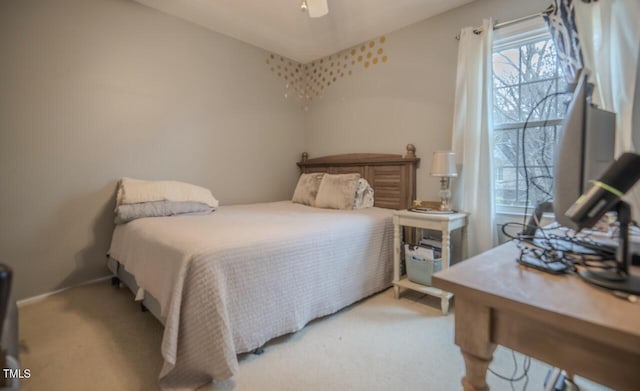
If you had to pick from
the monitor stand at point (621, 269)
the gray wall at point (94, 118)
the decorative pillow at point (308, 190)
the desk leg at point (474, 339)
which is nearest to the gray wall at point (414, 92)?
the decorative pillow at point (308, 190)

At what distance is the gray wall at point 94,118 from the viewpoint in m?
2.19

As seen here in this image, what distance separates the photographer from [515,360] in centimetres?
157

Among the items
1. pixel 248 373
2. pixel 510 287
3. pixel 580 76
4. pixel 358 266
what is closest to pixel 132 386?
pixel 248 373

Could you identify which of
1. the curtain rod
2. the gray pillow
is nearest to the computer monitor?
the curtain rod

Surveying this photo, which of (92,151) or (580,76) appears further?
(92,151)

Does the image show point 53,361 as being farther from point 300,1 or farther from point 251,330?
point 300,1

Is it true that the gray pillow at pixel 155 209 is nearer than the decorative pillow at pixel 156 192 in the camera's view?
Yes

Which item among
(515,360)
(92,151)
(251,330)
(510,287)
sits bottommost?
(515,360)

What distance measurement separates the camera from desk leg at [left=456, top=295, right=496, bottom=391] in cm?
69

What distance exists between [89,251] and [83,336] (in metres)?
1.02

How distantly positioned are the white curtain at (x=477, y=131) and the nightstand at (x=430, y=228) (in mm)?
121

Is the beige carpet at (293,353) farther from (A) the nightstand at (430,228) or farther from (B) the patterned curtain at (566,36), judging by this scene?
(B) the patterned curtain at (566,36)

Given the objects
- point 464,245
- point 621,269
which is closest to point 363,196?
point 464,245

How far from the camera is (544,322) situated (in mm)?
590
